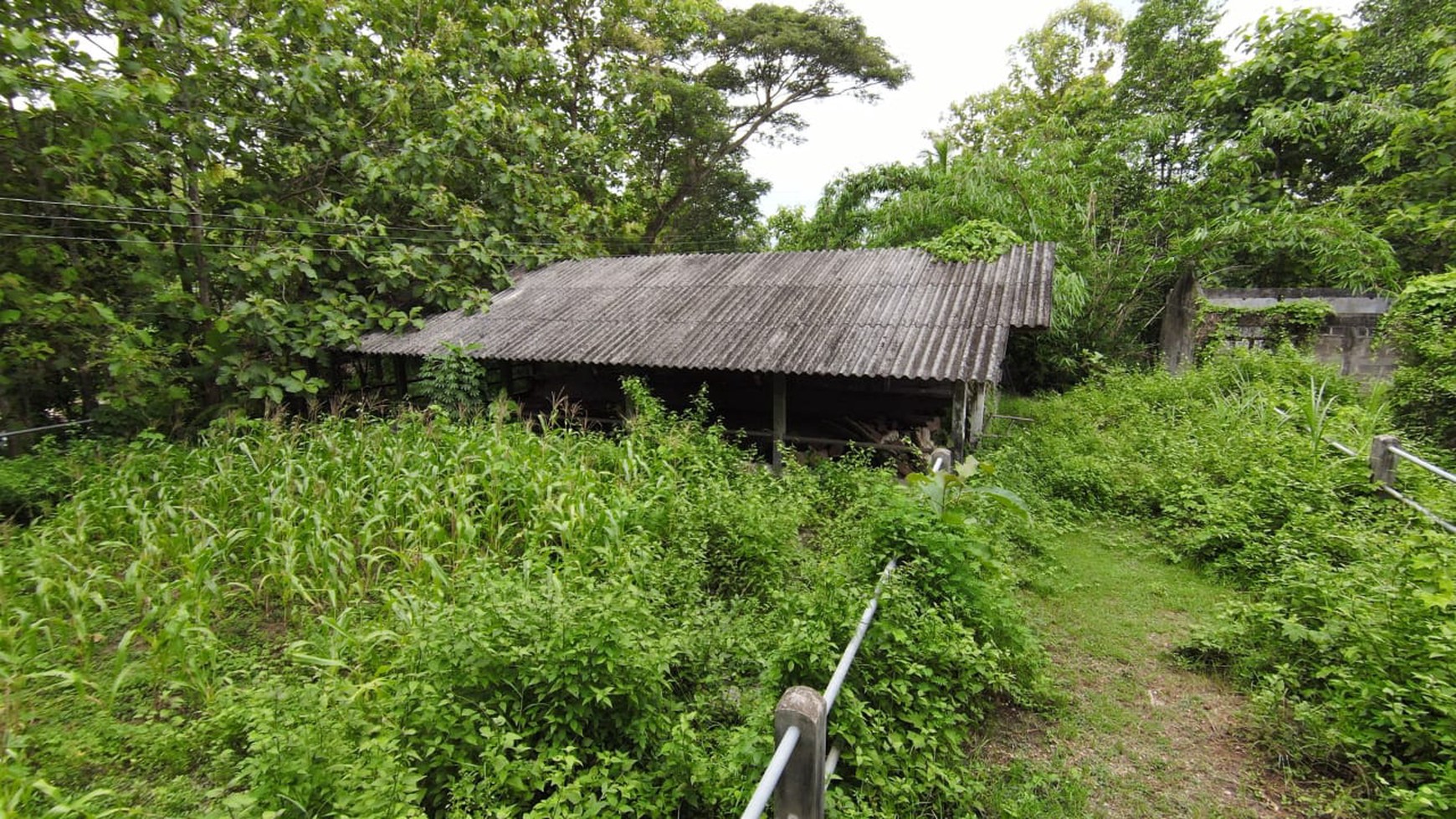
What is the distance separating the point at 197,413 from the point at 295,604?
676 centimetres

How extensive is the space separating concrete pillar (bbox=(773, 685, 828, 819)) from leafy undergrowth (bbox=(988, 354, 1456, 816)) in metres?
2.54

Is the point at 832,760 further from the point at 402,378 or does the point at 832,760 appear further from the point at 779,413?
the point at 402,378

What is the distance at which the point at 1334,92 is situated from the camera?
1177 cm

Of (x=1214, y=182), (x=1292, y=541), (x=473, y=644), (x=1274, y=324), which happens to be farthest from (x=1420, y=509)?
(x=1214, y=182)

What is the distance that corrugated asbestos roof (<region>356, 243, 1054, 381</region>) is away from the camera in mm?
6852

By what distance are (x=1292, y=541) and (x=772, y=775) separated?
5355 mm

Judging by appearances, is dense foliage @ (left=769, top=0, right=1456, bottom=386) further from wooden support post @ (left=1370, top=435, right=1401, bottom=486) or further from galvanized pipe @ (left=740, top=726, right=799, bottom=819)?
galvanized pipe @ (left=740, top=726, right=799, bottom=819)

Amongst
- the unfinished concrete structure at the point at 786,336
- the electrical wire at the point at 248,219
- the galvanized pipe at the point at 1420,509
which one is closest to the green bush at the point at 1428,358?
the galvanized pipe at the point at 1420,509

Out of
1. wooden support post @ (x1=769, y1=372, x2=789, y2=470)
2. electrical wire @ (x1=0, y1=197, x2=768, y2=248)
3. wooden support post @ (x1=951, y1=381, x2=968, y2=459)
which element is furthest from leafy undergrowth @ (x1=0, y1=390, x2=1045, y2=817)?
electrical wire @ (x1=0, y1=197, x2=768, y2=248)

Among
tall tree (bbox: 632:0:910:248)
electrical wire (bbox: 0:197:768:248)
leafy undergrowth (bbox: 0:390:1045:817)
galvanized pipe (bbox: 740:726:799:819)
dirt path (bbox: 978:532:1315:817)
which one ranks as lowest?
dirt path (bbox: 978:532:1315:817)

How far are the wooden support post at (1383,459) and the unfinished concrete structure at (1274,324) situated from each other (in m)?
3.72

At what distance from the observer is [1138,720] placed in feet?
11.5

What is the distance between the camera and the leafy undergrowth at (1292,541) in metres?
2.84

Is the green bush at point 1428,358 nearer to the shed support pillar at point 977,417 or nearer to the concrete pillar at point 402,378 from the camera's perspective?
the shed support pillar at point 977,417
